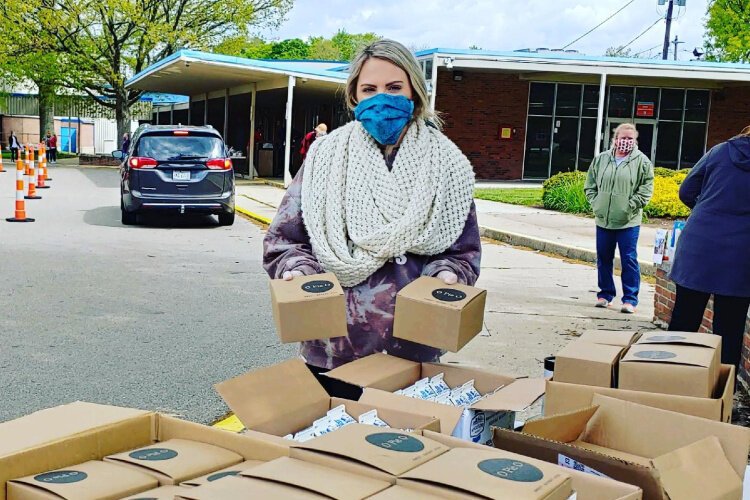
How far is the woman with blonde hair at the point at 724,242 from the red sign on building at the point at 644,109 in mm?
28253

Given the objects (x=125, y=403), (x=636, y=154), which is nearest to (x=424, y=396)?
(x=125, y=403)

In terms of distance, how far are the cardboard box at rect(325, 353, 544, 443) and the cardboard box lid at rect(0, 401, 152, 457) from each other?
0.69m

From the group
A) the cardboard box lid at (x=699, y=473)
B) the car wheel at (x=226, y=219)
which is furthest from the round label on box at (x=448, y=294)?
the car wheel at (x=226, y=219)

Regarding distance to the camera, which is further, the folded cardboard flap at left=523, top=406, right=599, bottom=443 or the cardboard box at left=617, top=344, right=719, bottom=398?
the cardboard box at left=617, top=344, right=719, bottom=398

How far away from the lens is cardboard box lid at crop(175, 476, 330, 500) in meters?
1.59

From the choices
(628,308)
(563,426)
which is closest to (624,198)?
(628,308)

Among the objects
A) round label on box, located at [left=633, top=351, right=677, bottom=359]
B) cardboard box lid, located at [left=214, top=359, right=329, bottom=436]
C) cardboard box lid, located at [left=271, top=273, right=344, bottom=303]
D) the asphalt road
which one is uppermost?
cardboard box lid, located at [left=271, top=273, right=344, bottom=303]

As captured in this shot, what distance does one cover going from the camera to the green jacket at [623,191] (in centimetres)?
853

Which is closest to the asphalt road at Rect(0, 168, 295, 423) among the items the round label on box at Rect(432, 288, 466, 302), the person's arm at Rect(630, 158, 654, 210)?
the round label on box at Rect(432, 288, 466, 302)

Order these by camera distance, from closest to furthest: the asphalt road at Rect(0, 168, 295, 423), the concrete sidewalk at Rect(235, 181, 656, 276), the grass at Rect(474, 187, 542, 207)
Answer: the asphalt road at Rect(0, 168, 295, 423) < the concrete sidewalk at Rect(235, 181, 656, 276) < the grass at Rect(474, 187, 542, 207)

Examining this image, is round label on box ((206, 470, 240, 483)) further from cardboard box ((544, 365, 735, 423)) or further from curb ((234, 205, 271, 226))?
curb ((234, 205, 271, 226))

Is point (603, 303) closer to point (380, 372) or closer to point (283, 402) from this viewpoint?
point (380, 372)

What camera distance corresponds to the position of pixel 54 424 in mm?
2086

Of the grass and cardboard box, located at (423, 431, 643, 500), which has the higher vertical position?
cardboard box, located at (423, 431, 643, 500)
